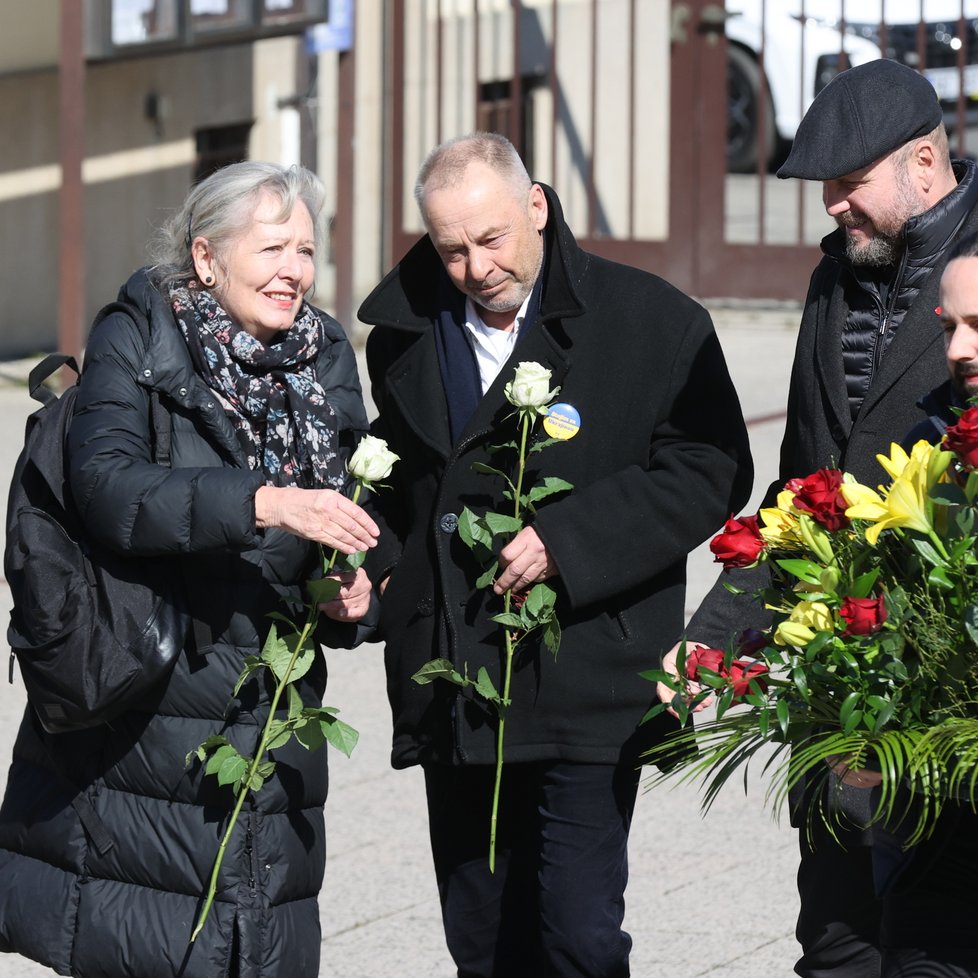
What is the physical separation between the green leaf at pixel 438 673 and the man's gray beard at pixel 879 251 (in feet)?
3.37

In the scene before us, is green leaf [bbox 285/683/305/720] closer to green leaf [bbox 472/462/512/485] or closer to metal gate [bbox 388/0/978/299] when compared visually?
green leaf [bbox 472/462/512/485]

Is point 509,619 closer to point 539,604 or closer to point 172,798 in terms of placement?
point 539,604

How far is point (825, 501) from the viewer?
262 centimetres

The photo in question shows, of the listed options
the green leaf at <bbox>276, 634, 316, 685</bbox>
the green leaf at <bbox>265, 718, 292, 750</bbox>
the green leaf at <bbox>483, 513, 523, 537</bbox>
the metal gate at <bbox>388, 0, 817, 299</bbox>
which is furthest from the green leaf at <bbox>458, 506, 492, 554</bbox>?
the metal gate at <bbox>388, 0, 817, 299</bbox>

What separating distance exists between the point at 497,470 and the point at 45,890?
3.67 feet

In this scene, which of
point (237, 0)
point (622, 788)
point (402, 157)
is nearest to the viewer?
point (622, 788)

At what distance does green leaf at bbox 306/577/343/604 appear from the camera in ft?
11.0

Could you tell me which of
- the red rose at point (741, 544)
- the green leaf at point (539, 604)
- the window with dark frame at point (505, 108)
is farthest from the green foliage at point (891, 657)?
the window with dark frame at point (505, 108)

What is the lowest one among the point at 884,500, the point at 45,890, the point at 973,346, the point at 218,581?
the point at 45,890

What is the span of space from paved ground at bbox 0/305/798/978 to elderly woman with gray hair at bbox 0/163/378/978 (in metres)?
0.92

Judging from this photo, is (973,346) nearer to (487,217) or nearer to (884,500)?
(884,500)

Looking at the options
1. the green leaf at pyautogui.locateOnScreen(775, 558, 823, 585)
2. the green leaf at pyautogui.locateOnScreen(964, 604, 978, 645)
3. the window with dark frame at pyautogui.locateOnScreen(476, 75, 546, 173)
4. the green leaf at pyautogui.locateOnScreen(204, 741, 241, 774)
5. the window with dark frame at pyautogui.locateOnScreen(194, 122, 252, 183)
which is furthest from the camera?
the window with dark frame at pyautogui.locateOnScreen(194, 122, 252, 183)

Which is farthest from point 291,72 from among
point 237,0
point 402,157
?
point 237,0

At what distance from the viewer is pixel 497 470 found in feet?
11.3
